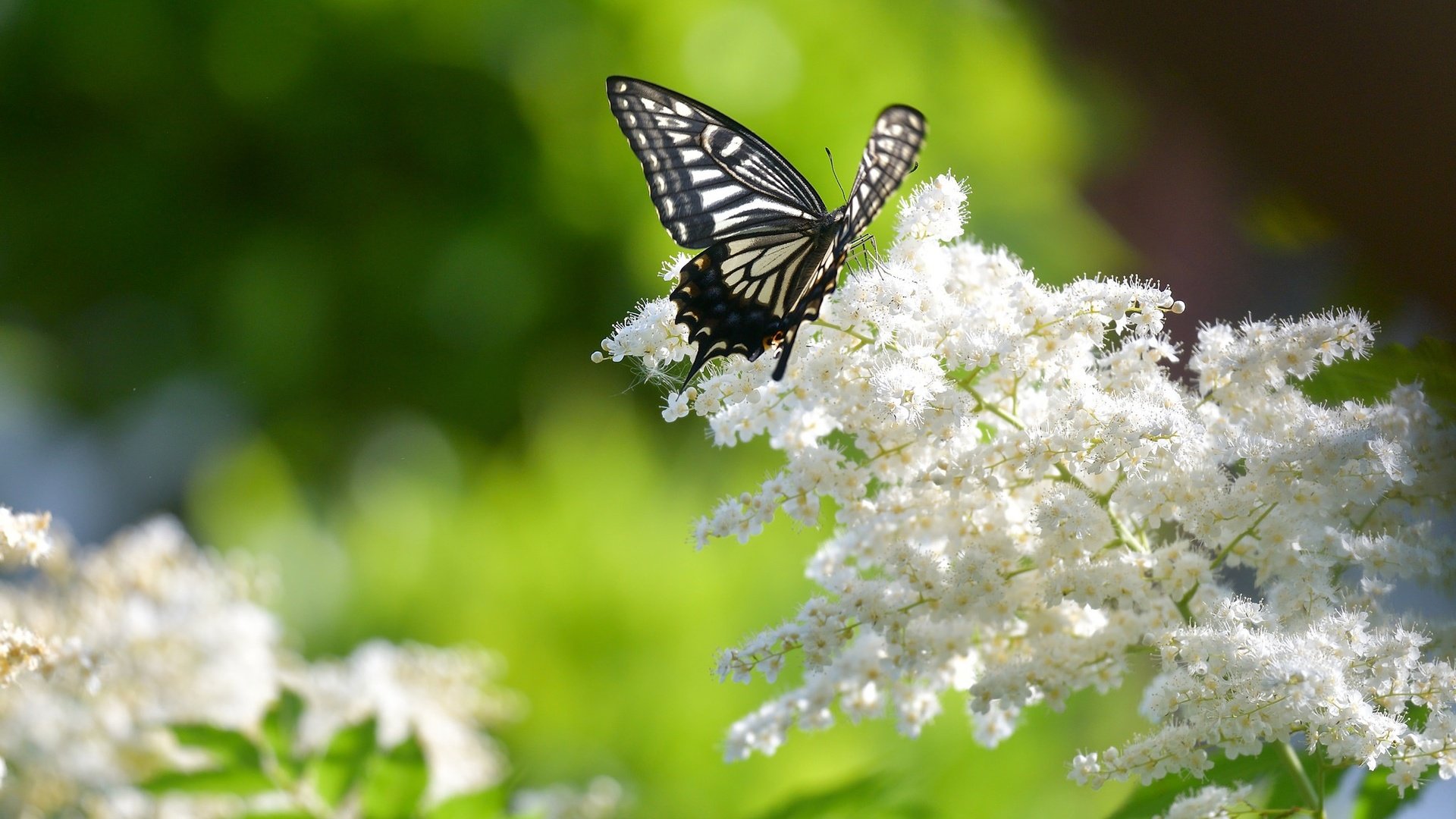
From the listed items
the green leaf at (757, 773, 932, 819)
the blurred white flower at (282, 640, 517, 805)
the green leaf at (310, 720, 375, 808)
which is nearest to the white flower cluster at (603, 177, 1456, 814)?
the green leaf at (757, 773, 932, 819)

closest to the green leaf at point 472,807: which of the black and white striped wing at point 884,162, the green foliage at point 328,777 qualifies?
the green foliage at point 328,777

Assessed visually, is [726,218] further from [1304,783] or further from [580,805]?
[580,805]

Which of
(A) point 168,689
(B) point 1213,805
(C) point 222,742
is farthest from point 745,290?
(A) point 168,689

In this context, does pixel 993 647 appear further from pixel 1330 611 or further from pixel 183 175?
pixel 183 175

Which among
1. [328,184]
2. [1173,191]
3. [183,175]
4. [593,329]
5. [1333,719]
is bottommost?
[1333,719]

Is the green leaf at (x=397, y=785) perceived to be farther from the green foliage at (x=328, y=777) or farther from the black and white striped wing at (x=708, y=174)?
the black and white striped wing at (x=708, y=174)

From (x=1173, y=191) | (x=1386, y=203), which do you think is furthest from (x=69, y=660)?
(x=1173, y=191)
